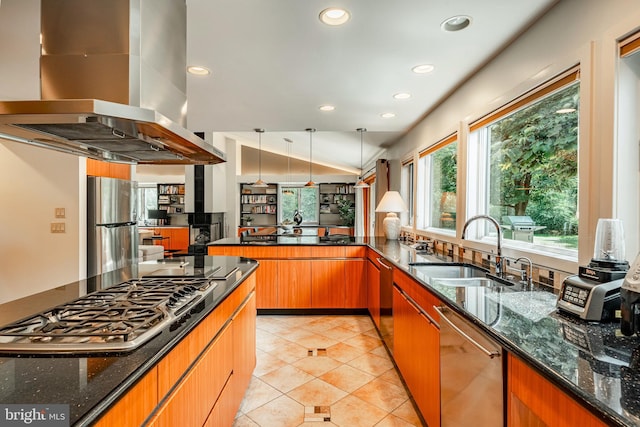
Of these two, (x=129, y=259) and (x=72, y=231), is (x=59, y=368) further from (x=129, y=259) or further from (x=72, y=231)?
(x=129, y=259)

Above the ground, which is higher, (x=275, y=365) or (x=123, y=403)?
(x=123, y=403)

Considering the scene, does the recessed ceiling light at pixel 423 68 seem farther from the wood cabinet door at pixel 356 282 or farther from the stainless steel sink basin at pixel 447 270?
the wood cabinet door at pixel 356 282

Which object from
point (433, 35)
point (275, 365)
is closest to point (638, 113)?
point (433, 35)

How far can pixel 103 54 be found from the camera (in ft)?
4.55

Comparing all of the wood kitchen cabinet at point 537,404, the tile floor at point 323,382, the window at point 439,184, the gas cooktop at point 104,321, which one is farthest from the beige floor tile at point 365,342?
the wood kitchen cabinet at point 537,404

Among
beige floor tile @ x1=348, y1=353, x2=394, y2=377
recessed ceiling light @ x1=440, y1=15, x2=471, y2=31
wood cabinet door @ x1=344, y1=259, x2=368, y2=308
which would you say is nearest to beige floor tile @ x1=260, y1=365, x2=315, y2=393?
beige floor tile @ x1=348, y1=353, x2=394, y2=377

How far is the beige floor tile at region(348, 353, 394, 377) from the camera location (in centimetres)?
269

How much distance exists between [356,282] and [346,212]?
732 cm

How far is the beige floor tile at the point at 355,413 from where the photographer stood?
80.0 inches

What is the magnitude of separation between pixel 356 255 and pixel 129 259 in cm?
282

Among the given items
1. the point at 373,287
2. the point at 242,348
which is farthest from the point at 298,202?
the point at 242,348

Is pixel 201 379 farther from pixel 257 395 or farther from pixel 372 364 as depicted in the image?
pixel 372 364

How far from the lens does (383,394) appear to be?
7.67 ft

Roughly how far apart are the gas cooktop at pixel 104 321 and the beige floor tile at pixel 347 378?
4.52ft
